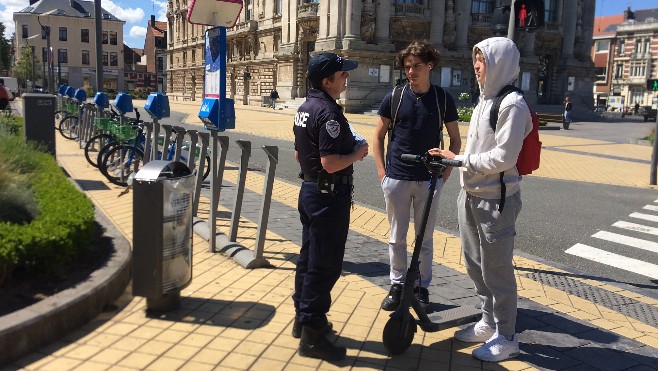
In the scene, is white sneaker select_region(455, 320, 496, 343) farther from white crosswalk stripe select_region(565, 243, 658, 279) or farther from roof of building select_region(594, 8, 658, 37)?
roof of building select_region(594, 8, 658, 37)

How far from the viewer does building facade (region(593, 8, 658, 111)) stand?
89.8 m

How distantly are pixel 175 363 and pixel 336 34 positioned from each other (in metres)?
40.9

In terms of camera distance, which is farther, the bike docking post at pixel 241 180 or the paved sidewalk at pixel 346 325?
the bike docking post at pixel 241 180

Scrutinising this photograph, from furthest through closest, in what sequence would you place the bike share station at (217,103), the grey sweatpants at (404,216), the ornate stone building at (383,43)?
the ornate stone building at (383,43), the bike share station at (217,103), the grey sweatpants at (404,216)

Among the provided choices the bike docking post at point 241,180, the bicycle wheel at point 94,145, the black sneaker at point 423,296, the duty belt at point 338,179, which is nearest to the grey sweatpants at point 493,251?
the black sneaker at point 423,296

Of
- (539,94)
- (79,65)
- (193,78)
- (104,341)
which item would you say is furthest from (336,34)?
(79,65)

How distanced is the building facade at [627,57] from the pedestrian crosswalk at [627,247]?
3346 inches

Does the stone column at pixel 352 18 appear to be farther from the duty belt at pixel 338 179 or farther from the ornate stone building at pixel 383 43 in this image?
the duty belt at pixel 338 179

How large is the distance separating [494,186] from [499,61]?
0.75 m

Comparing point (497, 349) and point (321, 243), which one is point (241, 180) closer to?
point (321, 243)

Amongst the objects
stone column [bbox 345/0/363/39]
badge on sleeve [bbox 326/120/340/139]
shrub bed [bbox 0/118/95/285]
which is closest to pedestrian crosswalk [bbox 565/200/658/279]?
badge on sleeve [bbox 326/120/340/139]

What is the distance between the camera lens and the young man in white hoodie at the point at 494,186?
11.1ft

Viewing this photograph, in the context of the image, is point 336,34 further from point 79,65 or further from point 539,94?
point 79,65

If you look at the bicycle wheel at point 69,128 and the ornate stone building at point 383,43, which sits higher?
the ornate stone building at point 383,43
